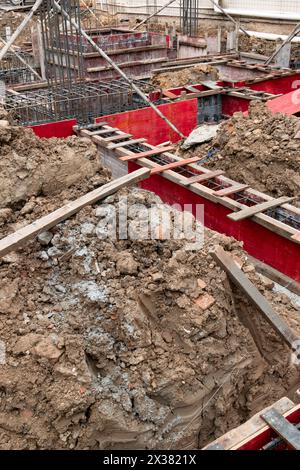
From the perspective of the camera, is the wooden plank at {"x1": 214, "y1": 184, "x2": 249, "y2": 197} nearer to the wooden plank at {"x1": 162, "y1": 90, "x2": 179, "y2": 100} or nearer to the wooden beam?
the wooden beam

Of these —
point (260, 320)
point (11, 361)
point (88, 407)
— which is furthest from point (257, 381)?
point (11, 361)

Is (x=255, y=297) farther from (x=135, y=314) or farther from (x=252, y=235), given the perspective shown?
(x=252, y=235)

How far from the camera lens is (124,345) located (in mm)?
3838

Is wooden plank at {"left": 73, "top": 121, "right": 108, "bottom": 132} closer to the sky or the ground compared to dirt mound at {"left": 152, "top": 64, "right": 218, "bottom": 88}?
closer to the ground

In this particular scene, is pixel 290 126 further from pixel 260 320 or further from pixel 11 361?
pixel 11 361

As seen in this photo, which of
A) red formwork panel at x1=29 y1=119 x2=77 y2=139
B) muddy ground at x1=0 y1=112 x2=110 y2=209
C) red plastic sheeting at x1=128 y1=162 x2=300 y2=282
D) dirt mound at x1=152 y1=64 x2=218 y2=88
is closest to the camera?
muddy ground at x1=0 y1=112 x2=110 y2=209

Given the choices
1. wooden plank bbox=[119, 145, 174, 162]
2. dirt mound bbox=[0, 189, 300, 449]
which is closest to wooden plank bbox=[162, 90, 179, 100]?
wooden plank bbox=[119, 145, 174, 162]

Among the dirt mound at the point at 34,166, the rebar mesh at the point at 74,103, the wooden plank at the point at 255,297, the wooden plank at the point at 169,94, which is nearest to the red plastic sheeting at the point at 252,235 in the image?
the wooden plank at the point at 255,297

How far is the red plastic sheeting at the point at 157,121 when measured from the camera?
9367 millimetres

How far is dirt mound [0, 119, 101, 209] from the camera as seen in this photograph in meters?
5.11

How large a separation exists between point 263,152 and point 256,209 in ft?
5.28

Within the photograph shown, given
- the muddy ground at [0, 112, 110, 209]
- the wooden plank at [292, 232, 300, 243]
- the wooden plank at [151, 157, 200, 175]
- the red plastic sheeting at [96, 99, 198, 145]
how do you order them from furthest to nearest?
the red plastic sheeting at [96, 99, 198, 145], the wooden plank at [151, 157, 200, 175], the wooden plank at [292, 232, 300, 243], the muddy ground at [0, 112, 110, 209]

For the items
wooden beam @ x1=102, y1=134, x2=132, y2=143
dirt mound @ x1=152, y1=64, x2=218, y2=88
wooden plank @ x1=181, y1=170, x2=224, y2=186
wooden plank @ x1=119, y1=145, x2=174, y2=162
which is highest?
dirt mound @ x1=152, y1=64, x2=218, y2=88

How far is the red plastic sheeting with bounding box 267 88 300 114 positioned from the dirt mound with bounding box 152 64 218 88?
3335 millimetres
